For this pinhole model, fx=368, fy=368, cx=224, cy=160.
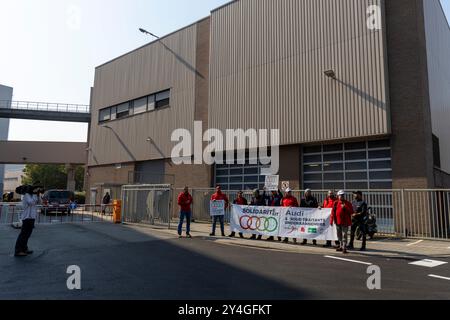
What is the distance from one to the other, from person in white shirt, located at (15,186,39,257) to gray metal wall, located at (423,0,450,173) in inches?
662

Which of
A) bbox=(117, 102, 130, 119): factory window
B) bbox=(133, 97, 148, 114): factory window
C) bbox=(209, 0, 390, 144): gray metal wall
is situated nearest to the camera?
bbox=(209, 0, 390, 144): gray metal wall

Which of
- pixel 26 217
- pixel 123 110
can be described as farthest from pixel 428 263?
pixel 123 110

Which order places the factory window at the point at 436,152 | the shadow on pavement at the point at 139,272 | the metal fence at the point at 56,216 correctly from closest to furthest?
the shadow on pavement at the point at 139,272 → the factory window at the point at 436,152 → the metal fence at the point at 56,216

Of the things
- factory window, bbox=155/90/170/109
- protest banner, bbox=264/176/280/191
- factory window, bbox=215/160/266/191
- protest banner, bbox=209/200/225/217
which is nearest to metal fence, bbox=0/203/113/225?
factory window, bbox=215/160/266/191

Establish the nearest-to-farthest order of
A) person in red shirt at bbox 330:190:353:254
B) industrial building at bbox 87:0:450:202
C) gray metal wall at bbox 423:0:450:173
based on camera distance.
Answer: person in red shirt at bbox 330:190:353:254 < industrial building at bbox 87:0:450:202 < gray metal wall at bbox 423:0:450:173

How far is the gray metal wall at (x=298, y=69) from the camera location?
16.5 metres

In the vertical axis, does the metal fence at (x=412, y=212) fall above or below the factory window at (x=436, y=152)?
below

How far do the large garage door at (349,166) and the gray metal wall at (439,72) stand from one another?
3419mm

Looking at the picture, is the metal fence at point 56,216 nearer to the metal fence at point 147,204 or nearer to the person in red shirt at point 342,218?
the metal fence at point 147,204

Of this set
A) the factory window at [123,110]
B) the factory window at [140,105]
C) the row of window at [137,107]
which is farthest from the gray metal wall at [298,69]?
the factory window at [123,110]

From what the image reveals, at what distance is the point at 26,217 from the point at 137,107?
2026cm

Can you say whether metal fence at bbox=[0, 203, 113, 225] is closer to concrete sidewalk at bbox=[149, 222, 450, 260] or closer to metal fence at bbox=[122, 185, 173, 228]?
metal fence at bbox=[122, 185, 173, 228]

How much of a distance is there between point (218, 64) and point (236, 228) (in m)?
12.3

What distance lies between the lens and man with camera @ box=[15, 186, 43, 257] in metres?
9.54
